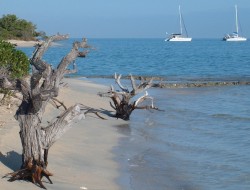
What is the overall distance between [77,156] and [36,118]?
330cm

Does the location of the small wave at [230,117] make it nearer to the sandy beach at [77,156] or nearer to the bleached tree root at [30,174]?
the sandy beach at [77,156]

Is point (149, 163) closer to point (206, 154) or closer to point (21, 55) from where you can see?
point (206, 154)

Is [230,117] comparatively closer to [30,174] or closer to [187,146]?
[187,146]

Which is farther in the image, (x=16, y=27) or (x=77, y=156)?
(x=16, y=27)

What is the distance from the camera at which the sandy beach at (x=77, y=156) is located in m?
9.35

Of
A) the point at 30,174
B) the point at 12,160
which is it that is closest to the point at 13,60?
the point at 12,160

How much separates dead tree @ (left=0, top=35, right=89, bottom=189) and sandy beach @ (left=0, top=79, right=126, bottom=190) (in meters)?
0.25

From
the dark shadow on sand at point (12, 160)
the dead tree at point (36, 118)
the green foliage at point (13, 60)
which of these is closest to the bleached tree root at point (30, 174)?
the dead tree at point (36, 118)

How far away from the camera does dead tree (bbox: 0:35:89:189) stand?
8211mm

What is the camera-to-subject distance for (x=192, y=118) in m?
19.3

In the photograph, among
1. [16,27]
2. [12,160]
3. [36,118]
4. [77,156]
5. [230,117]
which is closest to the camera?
[36,118]

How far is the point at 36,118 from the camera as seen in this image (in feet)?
28.2

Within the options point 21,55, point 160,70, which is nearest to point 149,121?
point 21,55

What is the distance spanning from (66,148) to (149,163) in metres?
1.82
